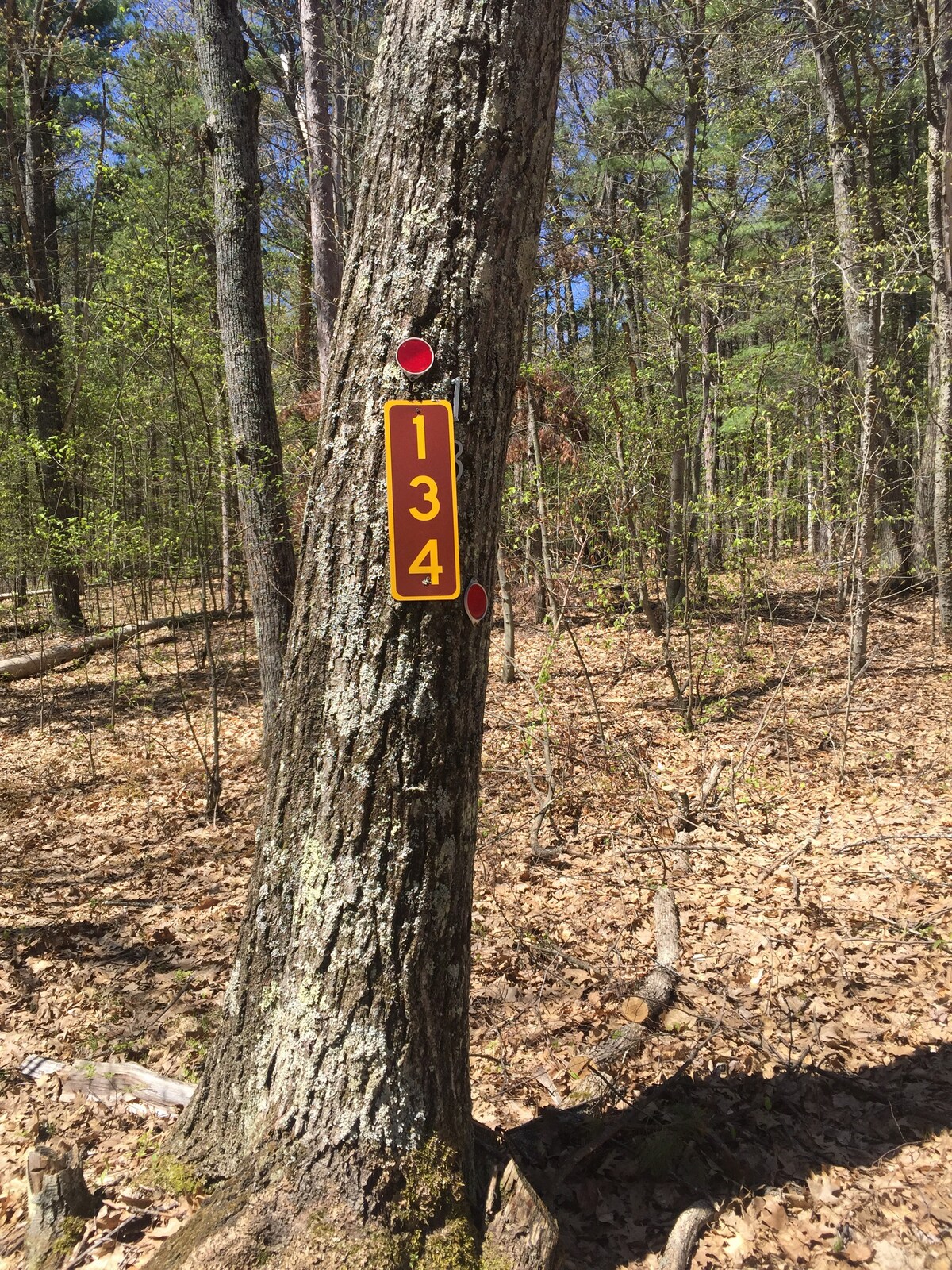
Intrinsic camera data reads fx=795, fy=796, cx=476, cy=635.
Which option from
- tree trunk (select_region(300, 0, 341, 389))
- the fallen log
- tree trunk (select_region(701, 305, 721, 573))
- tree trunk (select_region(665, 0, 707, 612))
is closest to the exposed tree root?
tree trunk (select_region(665, 0, 707, 612))

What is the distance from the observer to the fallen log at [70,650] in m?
10.9

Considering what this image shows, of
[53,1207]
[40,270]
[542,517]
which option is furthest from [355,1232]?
[40,270]

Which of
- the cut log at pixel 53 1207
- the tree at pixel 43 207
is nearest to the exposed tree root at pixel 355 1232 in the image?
the cut log at pixel 53 1207

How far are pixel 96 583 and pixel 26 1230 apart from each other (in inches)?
377

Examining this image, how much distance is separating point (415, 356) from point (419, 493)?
1.02 feet

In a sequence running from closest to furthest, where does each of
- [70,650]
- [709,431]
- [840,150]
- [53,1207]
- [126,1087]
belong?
[53,1207] → [126,1087] → [709,431] → [840,150] → [70,650]

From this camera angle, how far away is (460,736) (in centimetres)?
190

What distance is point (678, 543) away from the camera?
7.67 metres

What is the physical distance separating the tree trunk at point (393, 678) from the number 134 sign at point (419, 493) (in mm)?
39

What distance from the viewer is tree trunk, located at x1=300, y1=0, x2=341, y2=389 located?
7477mm

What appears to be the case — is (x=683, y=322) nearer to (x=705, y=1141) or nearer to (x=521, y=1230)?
(x=705, y=1141)

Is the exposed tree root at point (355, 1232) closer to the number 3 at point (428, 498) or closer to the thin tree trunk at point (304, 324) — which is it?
the number 3 at point (428, 498)

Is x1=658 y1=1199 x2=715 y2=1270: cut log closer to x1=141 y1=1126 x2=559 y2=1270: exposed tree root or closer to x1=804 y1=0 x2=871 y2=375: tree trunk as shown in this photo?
x1=141 y1=1126 x2=559 y2=1270: exposed tree root

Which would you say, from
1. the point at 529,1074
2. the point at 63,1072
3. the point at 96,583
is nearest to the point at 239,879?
the point at 63,1072
